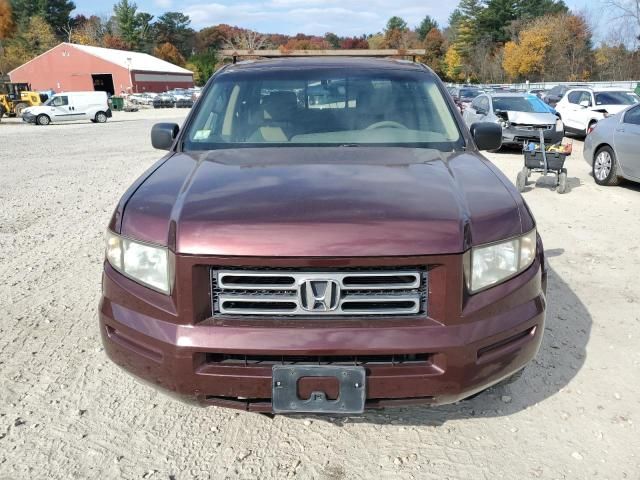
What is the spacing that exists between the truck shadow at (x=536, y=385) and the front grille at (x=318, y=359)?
32 cm

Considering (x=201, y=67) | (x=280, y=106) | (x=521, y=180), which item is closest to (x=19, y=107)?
(x=521, y=180)

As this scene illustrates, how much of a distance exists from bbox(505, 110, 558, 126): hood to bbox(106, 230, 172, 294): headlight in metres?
13.9

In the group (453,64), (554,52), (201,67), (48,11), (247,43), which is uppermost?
(48,11)

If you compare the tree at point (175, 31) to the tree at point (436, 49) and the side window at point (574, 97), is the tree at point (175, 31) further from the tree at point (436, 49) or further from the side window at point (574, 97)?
the side window at point (574, 97)

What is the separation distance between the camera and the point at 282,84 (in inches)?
149

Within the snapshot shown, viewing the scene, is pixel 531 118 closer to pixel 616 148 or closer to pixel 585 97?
pixel 616 148

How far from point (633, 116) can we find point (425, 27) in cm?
11466

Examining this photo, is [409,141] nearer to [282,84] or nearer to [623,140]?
[282,84]

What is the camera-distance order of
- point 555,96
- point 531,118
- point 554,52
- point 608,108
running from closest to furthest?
point 531,118, point 608,108, point 555,96, point 554,52

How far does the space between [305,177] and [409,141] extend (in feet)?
3.49

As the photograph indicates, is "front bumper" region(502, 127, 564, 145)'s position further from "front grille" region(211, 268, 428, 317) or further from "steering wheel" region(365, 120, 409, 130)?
"front grille" region(211, 268, 428, 317)

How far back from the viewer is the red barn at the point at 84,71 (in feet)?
228

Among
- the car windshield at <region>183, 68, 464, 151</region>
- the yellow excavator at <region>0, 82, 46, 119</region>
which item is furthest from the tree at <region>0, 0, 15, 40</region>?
the car windshield at <region>183, 68, 464, 151</region>

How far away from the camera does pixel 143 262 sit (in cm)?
238
